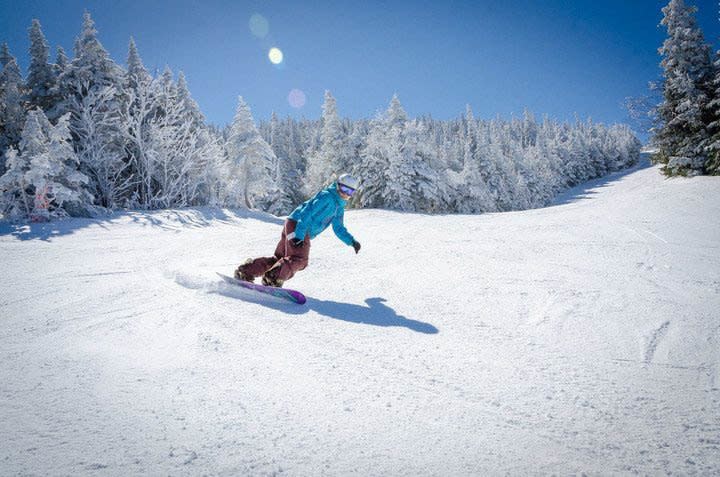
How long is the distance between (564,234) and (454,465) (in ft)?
21.3

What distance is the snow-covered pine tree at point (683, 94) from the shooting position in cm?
1549

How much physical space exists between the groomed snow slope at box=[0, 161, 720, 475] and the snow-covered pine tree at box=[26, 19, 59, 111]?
18.7 m

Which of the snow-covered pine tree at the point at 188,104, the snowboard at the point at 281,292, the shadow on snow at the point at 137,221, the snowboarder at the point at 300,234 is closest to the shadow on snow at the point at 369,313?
the snowboard at the point at 281,292

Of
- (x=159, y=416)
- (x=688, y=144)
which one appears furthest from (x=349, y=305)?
(x=688, y=144)

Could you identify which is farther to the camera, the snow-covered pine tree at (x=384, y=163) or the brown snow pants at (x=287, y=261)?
the snow-covered pine tree at (x=384, y=163)

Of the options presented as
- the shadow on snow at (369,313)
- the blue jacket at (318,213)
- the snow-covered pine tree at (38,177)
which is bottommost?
the shadow on snow at (369,313)

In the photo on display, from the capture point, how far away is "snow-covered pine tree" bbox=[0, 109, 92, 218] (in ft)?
32.6

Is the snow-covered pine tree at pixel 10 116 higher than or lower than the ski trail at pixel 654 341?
higher

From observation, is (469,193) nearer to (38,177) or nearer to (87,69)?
(87,69)

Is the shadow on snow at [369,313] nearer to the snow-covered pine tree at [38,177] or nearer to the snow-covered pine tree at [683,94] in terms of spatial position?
the snow-covered pine tree at [38,177]

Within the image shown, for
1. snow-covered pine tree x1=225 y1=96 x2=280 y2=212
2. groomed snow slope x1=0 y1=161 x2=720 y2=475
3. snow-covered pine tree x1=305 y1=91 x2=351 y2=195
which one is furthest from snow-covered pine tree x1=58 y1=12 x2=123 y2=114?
groomed snow slope x1=0 y1=161 x2=720 y2=475

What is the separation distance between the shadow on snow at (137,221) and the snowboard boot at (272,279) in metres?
7.53

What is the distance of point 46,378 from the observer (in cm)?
216

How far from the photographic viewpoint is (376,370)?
2414 mm
